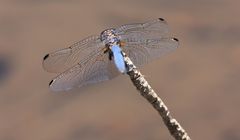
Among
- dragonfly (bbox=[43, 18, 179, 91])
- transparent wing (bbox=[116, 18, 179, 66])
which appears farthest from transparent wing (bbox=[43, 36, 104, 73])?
transparent wing (bbox=[116, 18, 179, 66])

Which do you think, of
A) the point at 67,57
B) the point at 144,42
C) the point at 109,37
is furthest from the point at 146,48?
the point at 67,57

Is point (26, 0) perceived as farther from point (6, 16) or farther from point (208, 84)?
point (208, 84)

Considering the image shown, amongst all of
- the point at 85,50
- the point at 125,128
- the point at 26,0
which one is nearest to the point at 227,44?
the point at 125,128

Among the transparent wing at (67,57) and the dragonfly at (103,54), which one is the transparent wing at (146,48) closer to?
the dragonfly at (103,54)

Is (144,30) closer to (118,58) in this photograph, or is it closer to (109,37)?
(109,37)

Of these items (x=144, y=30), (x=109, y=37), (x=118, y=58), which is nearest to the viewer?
(x=118, y=58)

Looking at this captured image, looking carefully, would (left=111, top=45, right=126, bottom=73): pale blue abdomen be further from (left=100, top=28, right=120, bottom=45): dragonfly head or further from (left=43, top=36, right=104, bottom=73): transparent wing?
(left=43, top=36, right=104, bottom=73): transparent wing
